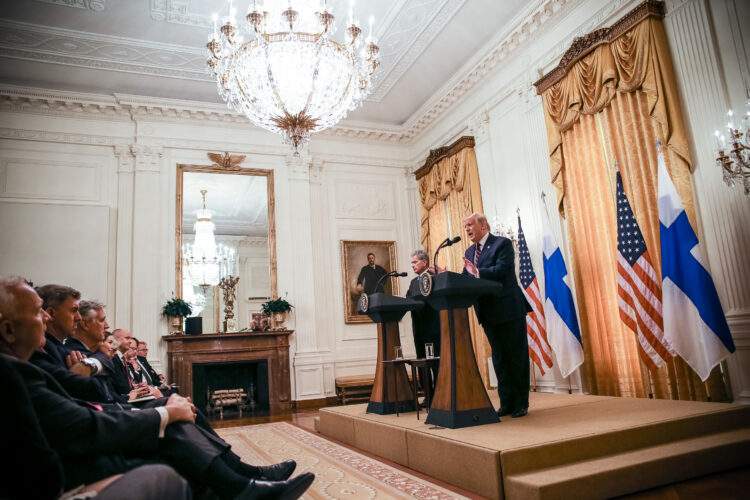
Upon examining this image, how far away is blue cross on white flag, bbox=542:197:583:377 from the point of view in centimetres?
541

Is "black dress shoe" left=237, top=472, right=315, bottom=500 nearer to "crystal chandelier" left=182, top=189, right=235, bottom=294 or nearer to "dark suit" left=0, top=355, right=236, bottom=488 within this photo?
"dark suit" left=0, top=355, right=236, bottom=488

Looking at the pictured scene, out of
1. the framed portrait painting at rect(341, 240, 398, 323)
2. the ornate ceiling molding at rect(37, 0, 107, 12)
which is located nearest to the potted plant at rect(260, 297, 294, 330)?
the framed portrait painting at rect(341, 240, 398, 323)

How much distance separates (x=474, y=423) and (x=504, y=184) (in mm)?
4620

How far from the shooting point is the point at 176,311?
766cm

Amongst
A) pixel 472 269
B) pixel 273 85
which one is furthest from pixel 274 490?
pixel 273 85

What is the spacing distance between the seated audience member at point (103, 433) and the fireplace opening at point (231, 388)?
596 centimetres

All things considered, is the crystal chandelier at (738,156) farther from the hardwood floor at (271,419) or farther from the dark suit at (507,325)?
the hardwood floor at (271,419)

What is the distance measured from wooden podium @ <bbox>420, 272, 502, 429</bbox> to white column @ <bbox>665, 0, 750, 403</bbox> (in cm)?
218

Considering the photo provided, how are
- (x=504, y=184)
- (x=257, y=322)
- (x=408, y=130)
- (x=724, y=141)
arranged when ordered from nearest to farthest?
(x=724, y=141) → (x=504, y=184) → (x=257, y=322) → (x=408, y=130)

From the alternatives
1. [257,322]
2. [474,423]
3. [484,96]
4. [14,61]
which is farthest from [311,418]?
[14,61]

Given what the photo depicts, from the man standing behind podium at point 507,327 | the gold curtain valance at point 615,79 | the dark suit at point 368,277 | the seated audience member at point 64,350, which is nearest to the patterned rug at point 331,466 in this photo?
the man standing behind podium at point 507,327

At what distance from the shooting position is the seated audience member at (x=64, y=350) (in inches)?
87.4

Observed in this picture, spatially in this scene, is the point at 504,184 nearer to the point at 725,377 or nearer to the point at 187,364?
the point at 725,377

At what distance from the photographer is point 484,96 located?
772 centimetres
